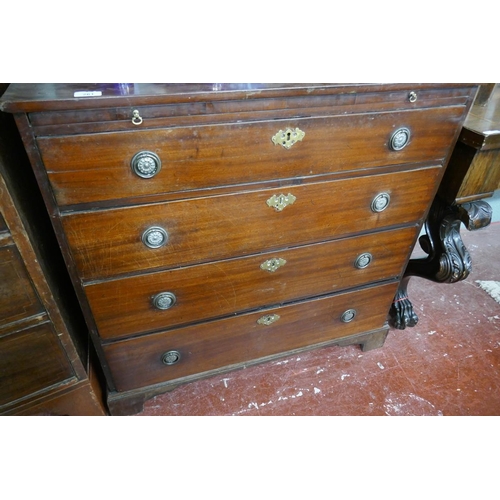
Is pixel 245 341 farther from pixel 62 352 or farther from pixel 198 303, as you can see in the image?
pixel 62 352

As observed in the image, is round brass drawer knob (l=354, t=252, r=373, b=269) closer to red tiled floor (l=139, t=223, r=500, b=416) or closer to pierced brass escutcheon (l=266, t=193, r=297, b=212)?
pierced brass escutcheon (l=266, t=193, r=297, b=212)

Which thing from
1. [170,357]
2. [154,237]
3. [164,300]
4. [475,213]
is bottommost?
[170,357]

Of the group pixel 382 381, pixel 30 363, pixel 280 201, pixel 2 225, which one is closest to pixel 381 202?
pixel 280 201

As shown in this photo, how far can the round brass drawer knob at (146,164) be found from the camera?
90cm

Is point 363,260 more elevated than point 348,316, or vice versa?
point 363,260

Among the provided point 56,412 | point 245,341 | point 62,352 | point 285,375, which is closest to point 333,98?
point 245,341

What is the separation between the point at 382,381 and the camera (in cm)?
163

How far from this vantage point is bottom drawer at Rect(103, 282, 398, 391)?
1314mm

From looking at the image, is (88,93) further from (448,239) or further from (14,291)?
(448,239)

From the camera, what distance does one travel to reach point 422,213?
1305mm

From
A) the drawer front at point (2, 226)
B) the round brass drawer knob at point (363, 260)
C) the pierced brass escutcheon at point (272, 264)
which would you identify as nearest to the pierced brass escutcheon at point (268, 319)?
the pierced brass escutcheon at point (272, 264)

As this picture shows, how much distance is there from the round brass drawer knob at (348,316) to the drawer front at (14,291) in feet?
3.41

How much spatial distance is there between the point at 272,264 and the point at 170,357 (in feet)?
1.61

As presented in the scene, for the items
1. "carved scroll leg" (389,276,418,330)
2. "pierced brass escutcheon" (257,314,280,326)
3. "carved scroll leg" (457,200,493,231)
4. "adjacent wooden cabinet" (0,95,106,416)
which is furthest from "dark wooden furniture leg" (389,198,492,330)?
"adjacent wooden cabinet" (0,95,106,416)
